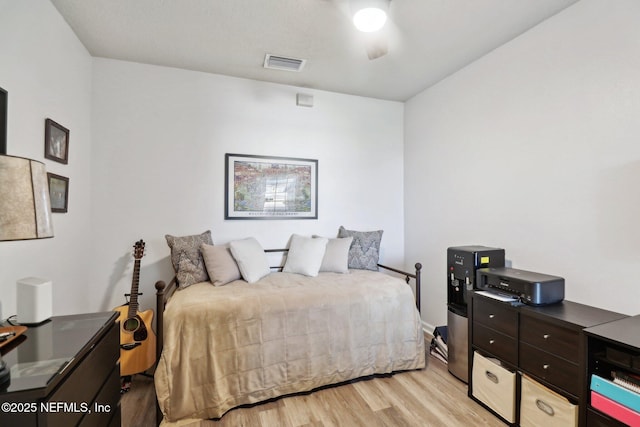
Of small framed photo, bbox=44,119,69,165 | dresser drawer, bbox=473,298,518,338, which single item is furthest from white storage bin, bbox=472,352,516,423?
small framed photo, bbox=44,119,69,165

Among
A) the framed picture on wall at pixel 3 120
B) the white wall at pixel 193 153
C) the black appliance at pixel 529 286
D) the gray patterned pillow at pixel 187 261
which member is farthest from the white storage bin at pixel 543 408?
the framed picture on wall at pixel 3 120

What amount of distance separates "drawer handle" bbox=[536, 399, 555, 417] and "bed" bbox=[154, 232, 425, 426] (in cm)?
94

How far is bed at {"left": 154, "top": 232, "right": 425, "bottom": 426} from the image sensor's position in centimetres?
191

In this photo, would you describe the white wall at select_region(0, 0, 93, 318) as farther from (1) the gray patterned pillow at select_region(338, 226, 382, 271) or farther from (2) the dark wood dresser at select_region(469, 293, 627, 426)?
(2) the dark wood dresser at select_region(469, 293, 627, 426)

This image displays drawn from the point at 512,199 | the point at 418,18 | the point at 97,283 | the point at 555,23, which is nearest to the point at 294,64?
the point at 418,18

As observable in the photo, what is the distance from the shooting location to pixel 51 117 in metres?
1.99

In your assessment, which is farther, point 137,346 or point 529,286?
point 137,346

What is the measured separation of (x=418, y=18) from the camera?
2115mm

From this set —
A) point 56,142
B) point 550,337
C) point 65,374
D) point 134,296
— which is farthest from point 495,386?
point 56,142

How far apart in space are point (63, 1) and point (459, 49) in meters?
2.93

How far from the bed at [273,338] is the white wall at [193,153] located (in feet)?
2.18

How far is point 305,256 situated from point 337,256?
335 millimetres

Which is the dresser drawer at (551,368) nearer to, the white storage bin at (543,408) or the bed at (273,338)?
the white storage bin at (543,408)

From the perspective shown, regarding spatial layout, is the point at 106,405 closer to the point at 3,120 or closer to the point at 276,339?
the point at 276,339
